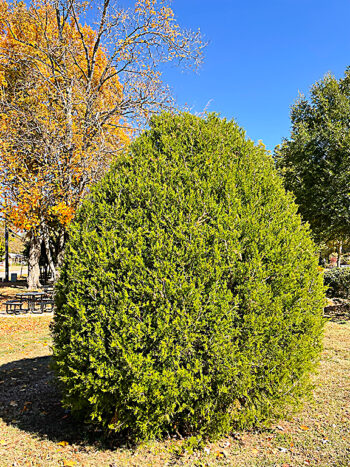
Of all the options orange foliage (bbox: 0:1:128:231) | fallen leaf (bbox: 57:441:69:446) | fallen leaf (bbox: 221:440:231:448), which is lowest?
fallen leaf (bbox: 221:440:231:448)

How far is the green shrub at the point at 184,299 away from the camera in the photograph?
293 cm

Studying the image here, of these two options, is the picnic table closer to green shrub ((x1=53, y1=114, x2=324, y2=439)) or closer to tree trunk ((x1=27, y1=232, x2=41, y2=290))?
tree trunk ((x1=27, y1=232, x2=41, y2=290))

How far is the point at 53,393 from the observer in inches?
191

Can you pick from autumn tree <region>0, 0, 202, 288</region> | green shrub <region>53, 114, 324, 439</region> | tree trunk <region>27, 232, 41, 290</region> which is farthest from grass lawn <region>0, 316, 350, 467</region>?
tree trunk <region>27, 232, 41, 290</region>

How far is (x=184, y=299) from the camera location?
297 centimetres

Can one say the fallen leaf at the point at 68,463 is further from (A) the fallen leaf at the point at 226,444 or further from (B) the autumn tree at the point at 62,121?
(B) the autumn tree at the point at 62,121

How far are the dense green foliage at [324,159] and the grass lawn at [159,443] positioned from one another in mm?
10232

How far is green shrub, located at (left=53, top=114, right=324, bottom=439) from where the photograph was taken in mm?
2932

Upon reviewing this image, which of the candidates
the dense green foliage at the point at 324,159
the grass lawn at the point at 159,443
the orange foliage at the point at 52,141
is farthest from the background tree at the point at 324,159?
the grass lawn at the point at 159,443

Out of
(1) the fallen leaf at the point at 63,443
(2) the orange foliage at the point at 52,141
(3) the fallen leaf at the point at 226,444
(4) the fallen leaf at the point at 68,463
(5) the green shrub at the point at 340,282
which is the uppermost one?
(2) the orange foliage at the point at 52,141

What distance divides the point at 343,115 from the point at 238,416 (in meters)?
14.2

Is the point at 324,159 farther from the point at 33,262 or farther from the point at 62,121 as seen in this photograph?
the point at 33,262

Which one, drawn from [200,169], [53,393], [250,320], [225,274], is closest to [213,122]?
[200,169]

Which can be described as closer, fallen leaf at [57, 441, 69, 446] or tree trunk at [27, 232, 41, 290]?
fallen leaf at [57, 441, 69, 446]
